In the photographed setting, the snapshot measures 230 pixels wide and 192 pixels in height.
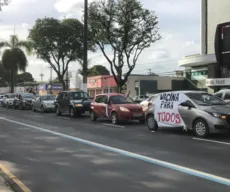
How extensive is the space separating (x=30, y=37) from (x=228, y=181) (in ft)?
137

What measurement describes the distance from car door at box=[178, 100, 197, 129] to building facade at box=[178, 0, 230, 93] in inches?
1147

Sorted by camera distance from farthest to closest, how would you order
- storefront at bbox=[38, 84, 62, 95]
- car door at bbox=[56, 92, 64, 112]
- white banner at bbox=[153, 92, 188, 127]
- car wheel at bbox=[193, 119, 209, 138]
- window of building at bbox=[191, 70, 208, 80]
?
storefront at bbox=[38, 84, 62, 95], window of building at bbox=[191, 70, 208, 80], car door at bbox=[56, 92, 64, 112], white banner at bbox=[153, 92, 188, 127], car wheel at bbox=[193, 119, 209, 138]

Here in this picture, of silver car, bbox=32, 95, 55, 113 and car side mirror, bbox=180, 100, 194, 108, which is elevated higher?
car side mirror, bbox=180, 100, 194, 108

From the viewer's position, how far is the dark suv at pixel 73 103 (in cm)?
2428

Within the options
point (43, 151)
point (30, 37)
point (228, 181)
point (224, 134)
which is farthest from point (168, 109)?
point (30, 37)

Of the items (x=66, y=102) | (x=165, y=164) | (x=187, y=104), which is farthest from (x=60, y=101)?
(x=165, y=164)

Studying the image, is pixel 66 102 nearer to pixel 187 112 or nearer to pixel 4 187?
pixel 187 112

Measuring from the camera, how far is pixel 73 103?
2447 centimetres

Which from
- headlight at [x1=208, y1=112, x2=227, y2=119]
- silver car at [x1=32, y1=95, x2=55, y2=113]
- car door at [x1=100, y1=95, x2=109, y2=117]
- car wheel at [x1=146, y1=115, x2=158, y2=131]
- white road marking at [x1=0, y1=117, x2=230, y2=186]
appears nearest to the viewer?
white road marking at [x1=0, y1=117, x2=230, y2=186]

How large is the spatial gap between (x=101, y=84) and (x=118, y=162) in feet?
159

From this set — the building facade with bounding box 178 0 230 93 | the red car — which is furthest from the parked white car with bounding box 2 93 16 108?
the red car

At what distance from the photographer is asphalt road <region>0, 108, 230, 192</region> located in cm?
685

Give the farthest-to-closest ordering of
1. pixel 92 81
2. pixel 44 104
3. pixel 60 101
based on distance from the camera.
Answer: pixel 92 81 → pixel 44 104 → pixel 60 101

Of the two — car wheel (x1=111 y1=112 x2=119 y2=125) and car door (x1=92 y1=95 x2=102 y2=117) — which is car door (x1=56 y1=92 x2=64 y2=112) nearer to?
car door (x1=92 y1=95 x2=102 y2=117)
